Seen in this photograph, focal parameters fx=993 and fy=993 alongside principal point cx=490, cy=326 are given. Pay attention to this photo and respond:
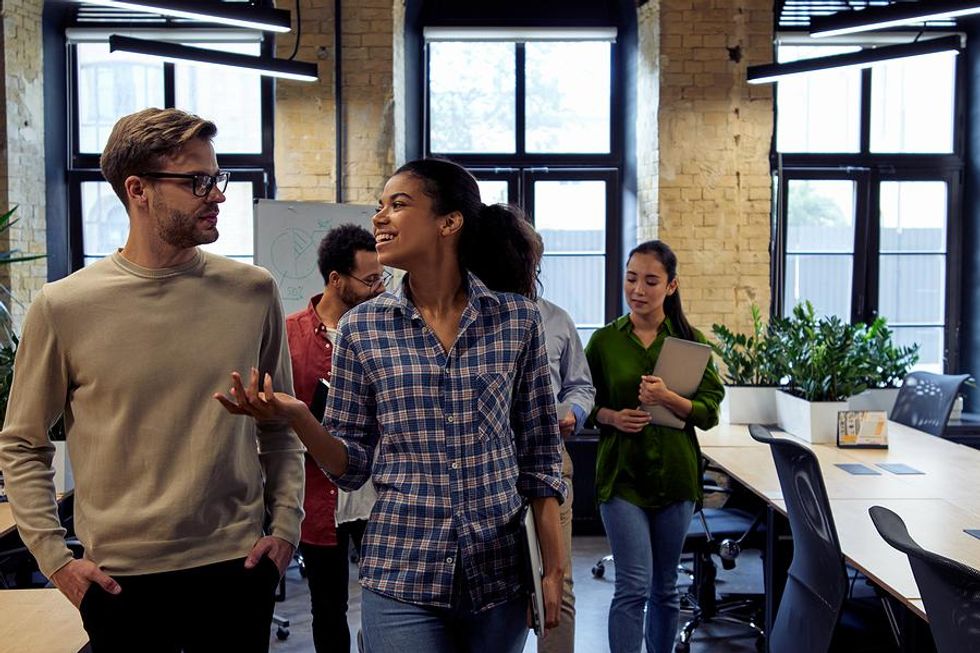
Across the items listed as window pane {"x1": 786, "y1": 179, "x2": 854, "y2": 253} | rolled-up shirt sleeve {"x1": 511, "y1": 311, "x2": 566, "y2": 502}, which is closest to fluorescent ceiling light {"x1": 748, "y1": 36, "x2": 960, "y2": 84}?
window pane {"x1": 786, "y1": 179, "x2": 854, "y2": 253}

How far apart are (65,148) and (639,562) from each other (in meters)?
5.35

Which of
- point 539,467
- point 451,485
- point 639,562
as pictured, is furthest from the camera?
point 639,562

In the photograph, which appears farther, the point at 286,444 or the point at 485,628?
the point at 286,444

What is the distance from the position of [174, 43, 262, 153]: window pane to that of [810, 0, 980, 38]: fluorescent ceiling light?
149 inches

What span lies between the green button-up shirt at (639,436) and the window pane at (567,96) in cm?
360

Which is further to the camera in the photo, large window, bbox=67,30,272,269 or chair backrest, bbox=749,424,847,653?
large window, bbox=67,30,272,269

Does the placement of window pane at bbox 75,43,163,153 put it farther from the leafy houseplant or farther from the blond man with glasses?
the blond man with glasses

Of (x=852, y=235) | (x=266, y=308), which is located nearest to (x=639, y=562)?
(x=266, y=308)

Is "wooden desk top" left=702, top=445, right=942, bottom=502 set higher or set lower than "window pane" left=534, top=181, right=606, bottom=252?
lower

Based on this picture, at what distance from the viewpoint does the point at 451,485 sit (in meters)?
1.83

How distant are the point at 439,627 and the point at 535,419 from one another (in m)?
0.44

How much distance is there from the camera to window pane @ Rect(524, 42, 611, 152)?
23.3ft

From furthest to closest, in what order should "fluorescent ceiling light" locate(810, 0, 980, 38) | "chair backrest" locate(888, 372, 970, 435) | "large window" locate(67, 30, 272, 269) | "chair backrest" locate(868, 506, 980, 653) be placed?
"large window" locate(67, 30, 272, 269)
"chair backrest" locate(888, 372, 970, 435)
"fluorescent ceiling light" locate(810, 0, 980, 38)
"chair backrest" locate(868, 506, 980, 653)

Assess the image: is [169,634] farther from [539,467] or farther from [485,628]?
[539,467]
